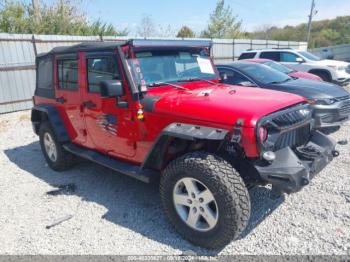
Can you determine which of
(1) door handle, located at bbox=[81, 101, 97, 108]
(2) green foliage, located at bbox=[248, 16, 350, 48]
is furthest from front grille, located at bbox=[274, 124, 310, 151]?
(2) green foliage, located at bbox=[248, 16, 350, 48]

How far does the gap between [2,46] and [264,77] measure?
7.85m

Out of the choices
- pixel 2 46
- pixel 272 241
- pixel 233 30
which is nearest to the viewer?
pixel 272 241

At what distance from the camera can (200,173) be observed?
9.21ft

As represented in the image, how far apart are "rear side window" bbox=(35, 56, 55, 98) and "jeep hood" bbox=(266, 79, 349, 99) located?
4243 mm

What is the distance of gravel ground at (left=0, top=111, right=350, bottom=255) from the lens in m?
3.02

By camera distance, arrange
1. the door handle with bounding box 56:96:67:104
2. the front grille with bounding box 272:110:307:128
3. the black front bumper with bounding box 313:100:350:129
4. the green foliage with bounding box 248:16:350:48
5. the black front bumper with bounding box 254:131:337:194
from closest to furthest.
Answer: the black front bumper with bounding box 254:131:337:194, the front grille with bounding box 272:110:307:128, the door handle with bounding box 56:96:67:104, the black front bumper with bounding box 313:100:350:129, the green foliage with bounding box 248:16:350:48

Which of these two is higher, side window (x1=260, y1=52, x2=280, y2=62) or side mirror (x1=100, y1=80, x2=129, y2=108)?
side mirror (x1=100, y1=80, x2=129, y2=108)

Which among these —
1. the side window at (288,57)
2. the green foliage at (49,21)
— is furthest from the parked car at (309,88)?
the green foliage at (49,21)

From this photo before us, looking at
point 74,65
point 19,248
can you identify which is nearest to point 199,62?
point 74,65

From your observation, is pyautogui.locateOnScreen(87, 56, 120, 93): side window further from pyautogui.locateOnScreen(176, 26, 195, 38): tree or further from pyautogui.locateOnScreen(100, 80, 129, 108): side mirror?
pyautogui.locateOnScreen(176, 26, 195, 38): tree

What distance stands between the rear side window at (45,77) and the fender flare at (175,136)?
2.54m

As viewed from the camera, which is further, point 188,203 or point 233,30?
point 233,30

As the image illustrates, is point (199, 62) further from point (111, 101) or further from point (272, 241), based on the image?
point (272, 241)

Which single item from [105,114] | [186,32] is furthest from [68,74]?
[186,32]
